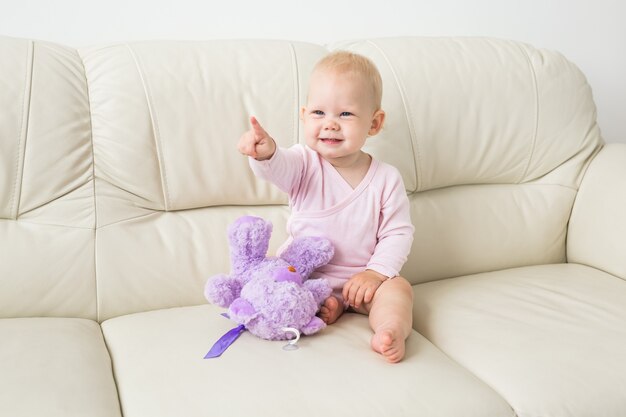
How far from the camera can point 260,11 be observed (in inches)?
78.5

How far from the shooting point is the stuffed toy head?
4.30 feet

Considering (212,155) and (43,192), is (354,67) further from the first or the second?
(43,192)

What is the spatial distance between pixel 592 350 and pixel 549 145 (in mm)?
782

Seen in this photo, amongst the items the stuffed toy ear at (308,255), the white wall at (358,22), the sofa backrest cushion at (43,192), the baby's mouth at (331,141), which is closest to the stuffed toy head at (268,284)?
the stuffed toy ear at (308,255)

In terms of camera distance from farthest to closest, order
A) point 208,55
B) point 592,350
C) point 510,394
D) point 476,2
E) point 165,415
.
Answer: point 476,2 < point 208,55 < point 592,350 < point 510,394 < point 165,415

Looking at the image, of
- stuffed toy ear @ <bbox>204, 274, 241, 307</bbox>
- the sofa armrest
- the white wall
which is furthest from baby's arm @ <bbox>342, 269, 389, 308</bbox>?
the white wall

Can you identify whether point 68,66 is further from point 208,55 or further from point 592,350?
point 592,350

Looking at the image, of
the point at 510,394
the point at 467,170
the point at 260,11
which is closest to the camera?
the point at 510,394

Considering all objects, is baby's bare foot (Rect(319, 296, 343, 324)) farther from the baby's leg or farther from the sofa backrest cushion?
the sofa backrest cushion

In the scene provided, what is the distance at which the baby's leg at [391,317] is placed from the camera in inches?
49.7

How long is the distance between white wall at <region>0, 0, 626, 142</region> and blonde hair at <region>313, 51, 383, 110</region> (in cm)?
57

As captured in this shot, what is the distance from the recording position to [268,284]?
4.37ft

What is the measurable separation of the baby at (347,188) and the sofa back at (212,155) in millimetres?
169

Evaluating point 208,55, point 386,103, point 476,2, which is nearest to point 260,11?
point 208,55
